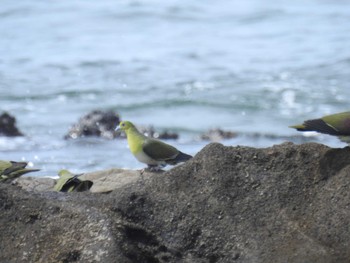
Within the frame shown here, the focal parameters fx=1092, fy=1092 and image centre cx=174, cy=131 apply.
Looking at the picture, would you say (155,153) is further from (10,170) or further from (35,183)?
(10,170)

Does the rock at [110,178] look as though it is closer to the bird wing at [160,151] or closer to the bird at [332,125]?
the bird wing at [160,151]

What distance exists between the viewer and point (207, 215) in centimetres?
562

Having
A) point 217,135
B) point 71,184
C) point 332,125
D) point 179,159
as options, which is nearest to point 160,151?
point 179,159

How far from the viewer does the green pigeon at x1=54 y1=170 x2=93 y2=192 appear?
684 cm

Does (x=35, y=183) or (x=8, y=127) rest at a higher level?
(x=35, y=183)

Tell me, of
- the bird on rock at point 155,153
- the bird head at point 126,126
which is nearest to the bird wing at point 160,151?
the bird on rock at point 155,153

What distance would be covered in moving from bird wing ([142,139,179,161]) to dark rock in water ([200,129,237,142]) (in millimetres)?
5979

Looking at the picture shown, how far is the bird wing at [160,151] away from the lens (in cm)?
793

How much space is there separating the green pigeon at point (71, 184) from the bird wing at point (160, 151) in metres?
1.00

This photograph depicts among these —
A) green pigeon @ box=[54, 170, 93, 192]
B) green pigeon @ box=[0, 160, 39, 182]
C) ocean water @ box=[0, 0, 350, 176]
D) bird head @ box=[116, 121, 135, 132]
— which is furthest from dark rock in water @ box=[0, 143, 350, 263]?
ocean water @ box=[0, 0, 350, 176]

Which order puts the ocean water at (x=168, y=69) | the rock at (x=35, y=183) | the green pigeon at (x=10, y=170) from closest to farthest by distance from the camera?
the green pigeon at (x=10, y=170)
the rock at (x=35, y=183)
the ocean water at (x=168, y=69)

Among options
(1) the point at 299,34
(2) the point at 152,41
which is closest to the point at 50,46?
(2) the point at 152,41

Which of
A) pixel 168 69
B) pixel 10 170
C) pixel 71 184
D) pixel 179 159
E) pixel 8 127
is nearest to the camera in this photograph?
pixel 71 184

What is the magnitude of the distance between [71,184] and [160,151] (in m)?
1.20
